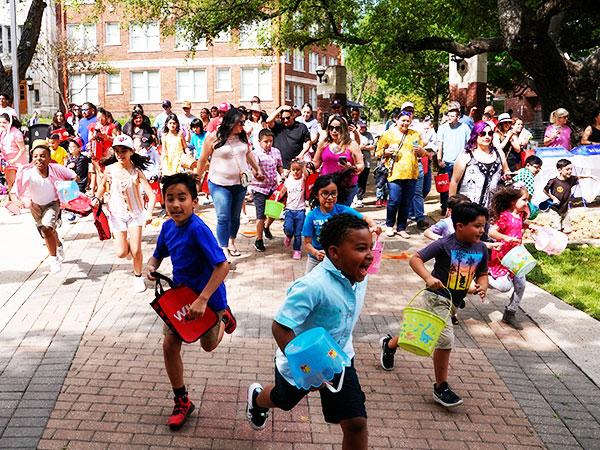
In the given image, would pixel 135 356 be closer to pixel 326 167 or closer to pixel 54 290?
pixel 54 290

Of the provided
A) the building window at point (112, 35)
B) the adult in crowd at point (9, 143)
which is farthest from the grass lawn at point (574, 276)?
the building window at point (112, 35)

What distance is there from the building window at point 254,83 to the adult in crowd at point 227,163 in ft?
127

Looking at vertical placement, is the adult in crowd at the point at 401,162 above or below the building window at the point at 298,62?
below

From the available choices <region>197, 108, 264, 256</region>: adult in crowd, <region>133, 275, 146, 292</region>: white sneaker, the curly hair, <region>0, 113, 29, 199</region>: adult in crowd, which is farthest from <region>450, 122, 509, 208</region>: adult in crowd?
<region>0, 113, 29, 199</region>: adult in crowd

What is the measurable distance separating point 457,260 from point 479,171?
3.25m

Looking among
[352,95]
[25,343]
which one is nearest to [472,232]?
[25,343]

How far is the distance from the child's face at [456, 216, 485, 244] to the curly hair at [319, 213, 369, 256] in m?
1.57

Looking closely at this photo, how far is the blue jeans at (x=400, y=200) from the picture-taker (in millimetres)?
9953

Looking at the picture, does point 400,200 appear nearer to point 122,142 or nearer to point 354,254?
point 122,142

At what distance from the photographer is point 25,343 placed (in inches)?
220

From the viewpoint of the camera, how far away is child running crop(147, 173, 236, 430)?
4168mm

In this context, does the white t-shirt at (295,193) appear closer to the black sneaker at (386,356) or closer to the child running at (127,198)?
the child running at (127,198)

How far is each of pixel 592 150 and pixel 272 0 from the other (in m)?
10.8

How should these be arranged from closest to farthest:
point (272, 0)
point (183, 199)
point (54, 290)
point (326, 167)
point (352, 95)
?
point (183, 199) < point (54, 290) < point (326, 167) < point (272, 0) < point (352, 95)
